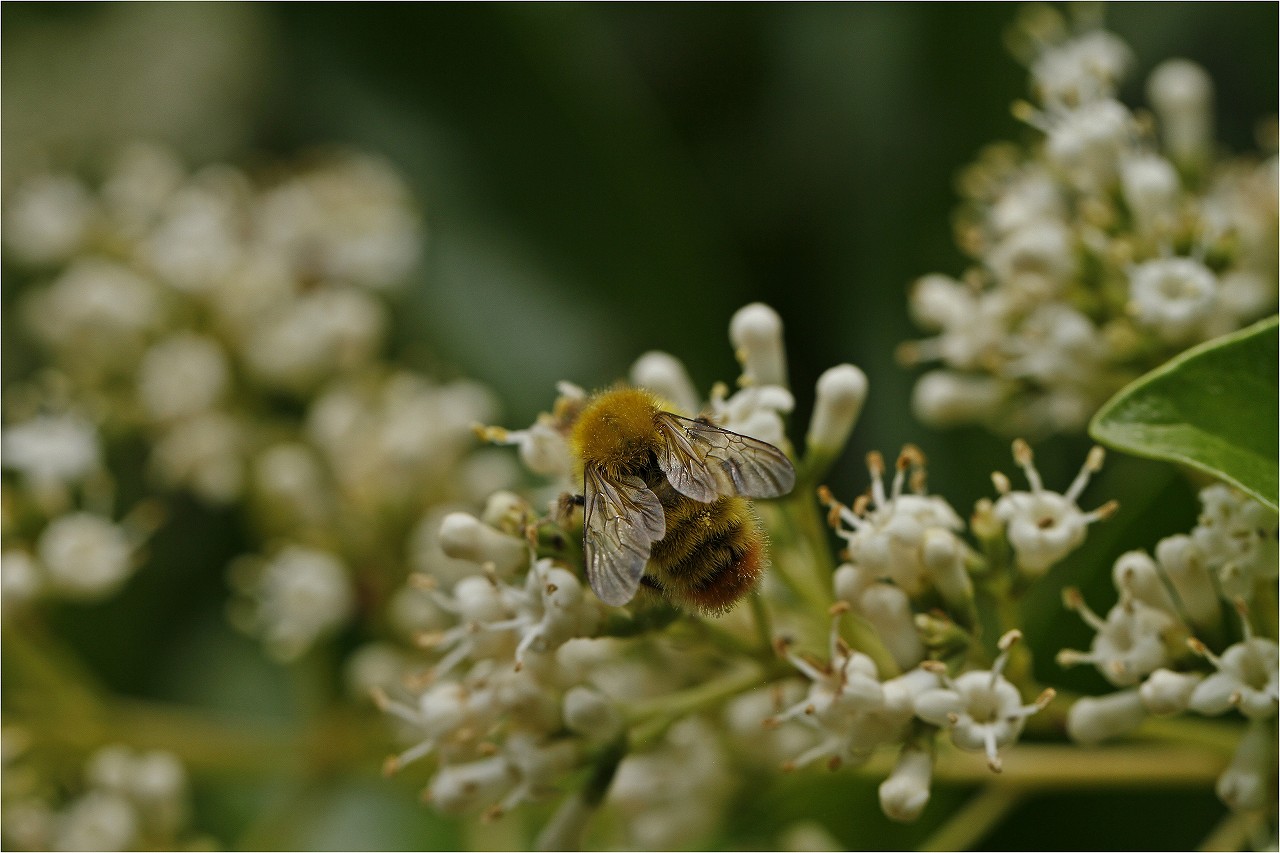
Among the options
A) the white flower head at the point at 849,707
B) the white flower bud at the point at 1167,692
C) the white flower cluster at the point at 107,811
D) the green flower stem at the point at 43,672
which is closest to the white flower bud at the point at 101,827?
the white flower cluster at the point at 107,811

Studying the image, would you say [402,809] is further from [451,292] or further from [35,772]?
[451,292]

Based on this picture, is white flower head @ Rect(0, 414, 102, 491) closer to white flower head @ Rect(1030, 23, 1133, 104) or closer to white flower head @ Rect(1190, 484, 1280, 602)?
white flower head @ Rect(1030, 23, 1133, 104)

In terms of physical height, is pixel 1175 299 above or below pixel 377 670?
above

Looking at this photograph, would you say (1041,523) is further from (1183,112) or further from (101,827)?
(101,827)

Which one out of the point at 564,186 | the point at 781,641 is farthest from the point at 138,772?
the point at 564,186

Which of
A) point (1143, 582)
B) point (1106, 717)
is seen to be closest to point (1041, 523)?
point (1143, 582)

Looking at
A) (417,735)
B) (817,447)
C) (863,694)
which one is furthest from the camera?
(417,735)
